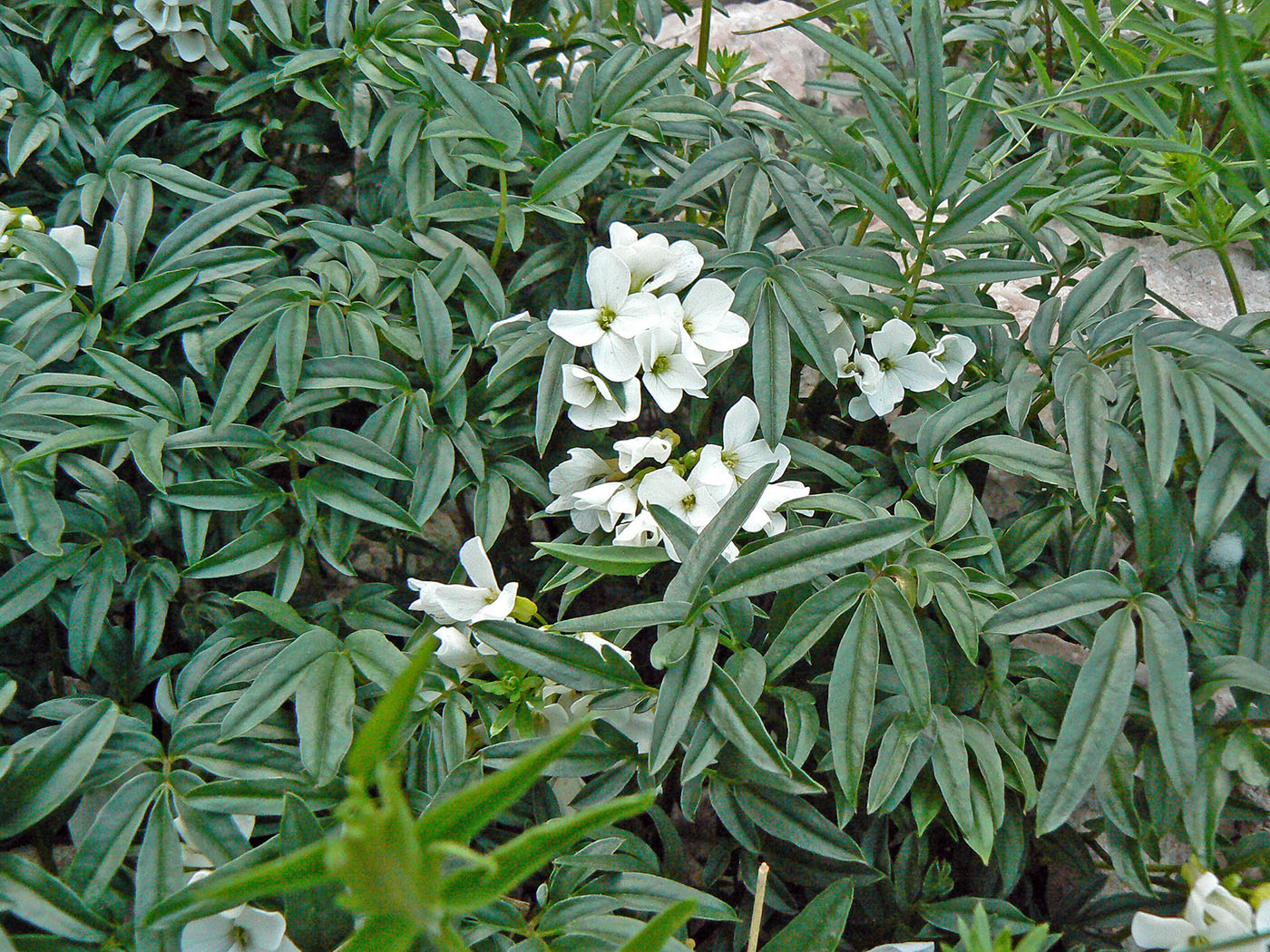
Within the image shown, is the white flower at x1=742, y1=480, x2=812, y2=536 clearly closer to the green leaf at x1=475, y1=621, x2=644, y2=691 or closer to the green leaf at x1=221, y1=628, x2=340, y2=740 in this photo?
the green leaf at x1=475, y1=621, x2=644, y2=691

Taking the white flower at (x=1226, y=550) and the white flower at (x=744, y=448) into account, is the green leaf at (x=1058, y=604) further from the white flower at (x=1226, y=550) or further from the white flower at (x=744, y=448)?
the white flower at (x=744, y=448)

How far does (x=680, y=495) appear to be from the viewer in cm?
99

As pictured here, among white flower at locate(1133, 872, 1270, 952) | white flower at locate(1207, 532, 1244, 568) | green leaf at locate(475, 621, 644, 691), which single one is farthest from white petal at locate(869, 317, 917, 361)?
white flower at locate(1133, 872, 1270, 952)

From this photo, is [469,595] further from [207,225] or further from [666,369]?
[207,225]

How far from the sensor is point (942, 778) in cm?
86

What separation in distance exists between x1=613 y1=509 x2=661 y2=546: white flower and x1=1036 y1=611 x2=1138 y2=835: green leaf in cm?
41

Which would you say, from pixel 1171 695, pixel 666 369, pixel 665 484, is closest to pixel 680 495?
pixel 665 484

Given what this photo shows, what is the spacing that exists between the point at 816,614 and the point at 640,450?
26 cm

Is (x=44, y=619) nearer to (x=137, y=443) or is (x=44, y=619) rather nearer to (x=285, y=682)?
(x=137, y=443)

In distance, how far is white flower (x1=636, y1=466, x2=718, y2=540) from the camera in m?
0.98

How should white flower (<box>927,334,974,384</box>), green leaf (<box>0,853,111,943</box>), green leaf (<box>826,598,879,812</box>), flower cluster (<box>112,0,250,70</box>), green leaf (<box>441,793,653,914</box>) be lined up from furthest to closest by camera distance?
flower cluster (<box>112,0,250,70</box>)
white flower (<box>927,334,974,384</box>)
green leaf (<box>826,598,879,812</box>)
green leaf (<box>0,853,111,943</box>)
green leaf (<box>441,793,653,914</box>)

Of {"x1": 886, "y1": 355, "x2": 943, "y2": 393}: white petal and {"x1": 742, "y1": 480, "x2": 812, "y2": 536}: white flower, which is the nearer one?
{"x1": 742, "y1": 480, "x2": 812, "y2": 536}: white flower

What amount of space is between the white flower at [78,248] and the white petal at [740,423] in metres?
0.80

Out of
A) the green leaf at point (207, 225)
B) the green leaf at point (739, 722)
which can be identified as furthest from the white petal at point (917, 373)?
the green leaf at point (207, 225)
